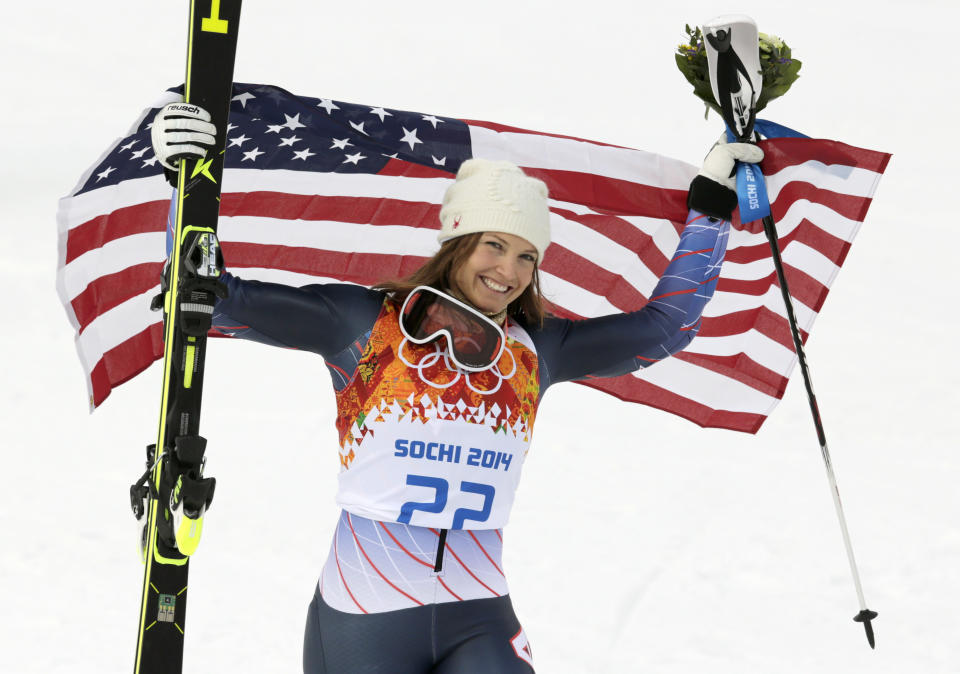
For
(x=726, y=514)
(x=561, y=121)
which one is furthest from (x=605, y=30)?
(x=726, y=514)

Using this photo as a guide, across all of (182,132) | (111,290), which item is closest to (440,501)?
(182,132)

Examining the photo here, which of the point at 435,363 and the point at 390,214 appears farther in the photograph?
the point at 390,214

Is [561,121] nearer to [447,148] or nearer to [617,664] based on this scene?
[617,664]

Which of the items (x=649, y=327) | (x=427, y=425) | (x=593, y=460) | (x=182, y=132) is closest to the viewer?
(x=182, y=132)

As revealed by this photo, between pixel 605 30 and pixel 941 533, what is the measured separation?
401 inches

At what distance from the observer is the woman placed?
9.17 feet

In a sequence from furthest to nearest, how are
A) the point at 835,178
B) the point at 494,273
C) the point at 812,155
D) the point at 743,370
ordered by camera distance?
1. the point at 743,370
2. the point at 835,178
3. the point at 812,155
4. the point at 494,273

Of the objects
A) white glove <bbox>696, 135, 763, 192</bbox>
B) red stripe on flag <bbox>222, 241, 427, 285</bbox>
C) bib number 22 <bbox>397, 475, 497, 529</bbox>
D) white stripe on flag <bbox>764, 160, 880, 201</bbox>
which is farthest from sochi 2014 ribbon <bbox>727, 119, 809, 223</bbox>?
bib number 22 <bbox>397, 475, 497, 529</bbox>

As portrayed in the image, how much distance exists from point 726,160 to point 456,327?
1.01m

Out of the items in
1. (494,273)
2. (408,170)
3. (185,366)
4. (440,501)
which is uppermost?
(408,170)

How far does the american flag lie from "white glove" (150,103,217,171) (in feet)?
2.79

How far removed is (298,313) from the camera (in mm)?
2816

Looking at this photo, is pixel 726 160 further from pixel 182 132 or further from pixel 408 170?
pixel 182 132

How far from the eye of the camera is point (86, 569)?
593 cm
